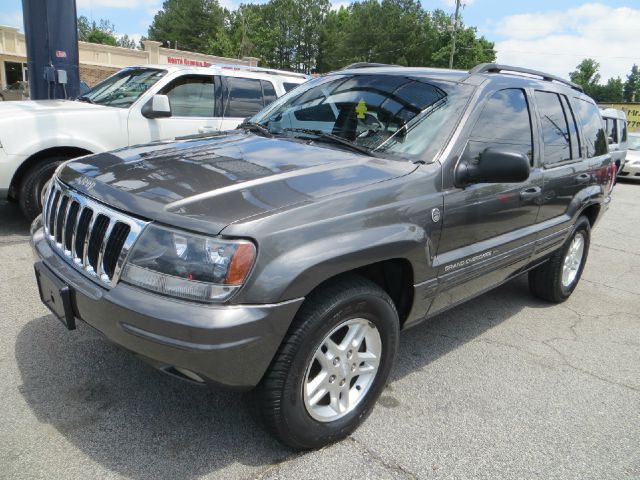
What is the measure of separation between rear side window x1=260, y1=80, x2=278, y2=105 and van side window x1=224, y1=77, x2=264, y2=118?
2.3 inches

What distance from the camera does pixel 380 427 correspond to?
2.67m

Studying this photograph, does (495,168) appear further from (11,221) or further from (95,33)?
(95,33)

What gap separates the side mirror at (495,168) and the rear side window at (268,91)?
445cm

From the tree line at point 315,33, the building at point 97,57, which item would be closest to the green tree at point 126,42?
the tree line at point 315,33

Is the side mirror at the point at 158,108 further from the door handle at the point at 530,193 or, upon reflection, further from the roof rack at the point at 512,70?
the door handle at the point at 530,193

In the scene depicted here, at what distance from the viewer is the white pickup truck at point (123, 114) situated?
5051 millimetres

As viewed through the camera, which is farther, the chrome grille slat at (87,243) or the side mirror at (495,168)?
the side mirror at (495,168)

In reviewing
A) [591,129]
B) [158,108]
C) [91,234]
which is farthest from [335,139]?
[158,108]

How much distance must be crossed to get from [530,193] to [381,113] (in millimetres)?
1209

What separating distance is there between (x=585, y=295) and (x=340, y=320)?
380 cm

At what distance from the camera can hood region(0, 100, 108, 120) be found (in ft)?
16.7

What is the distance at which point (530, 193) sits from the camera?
11.5 feet

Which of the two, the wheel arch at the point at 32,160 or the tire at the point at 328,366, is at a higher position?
the wheel arch at the point at 32,160

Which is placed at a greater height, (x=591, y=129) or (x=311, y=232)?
(x=591, y=129)
